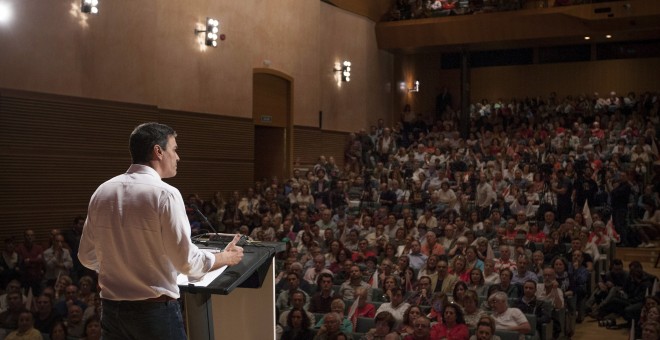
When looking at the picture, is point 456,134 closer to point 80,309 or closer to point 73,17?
point 73,17

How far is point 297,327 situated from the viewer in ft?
18.9

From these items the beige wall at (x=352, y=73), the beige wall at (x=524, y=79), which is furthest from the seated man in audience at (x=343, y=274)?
the beige wall at (x=524, y=79)

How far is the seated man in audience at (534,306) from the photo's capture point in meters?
5.89

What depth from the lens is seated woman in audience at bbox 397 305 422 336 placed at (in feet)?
17.6

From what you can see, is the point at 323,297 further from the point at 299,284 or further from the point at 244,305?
the point at 244,305

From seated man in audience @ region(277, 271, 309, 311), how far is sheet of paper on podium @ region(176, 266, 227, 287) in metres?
4.18

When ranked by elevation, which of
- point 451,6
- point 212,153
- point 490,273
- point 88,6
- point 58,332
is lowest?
point 58,332

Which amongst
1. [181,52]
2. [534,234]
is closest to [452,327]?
[534,234]

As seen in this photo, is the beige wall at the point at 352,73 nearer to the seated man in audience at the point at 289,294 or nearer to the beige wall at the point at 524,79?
the beige wall at the point at 524,79

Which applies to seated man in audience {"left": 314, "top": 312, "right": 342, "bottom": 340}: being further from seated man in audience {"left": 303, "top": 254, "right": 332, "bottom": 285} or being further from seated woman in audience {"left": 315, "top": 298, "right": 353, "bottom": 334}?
seated man in audience {"left": 303, "top": 254, "right": 332, "bottom": 285}

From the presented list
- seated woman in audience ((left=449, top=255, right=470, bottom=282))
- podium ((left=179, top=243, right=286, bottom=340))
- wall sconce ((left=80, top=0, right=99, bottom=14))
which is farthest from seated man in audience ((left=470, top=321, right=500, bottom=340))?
wall sconce ((left=80, top=0, right=99, bottom=14))

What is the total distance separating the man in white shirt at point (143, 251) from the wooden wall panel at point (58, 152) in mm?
6624

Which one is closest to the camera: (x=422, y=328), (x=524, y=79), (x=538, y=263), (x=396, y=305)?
(x=422, y=328)

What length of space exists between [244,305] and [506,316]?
135 inches
